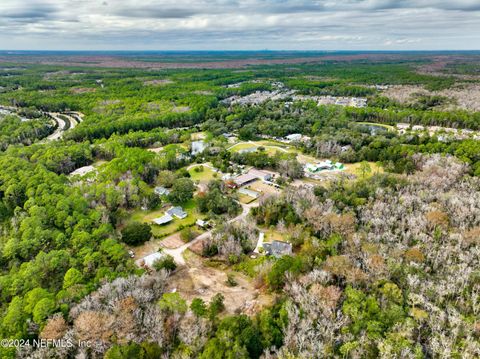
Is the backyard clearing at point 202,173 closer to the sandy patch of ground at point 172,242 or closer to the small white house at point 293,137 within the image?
the sandy patch of ground at point 172,242

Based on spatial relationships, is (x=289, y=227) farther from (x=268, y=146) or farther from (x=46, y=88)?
(x=46, y=88)

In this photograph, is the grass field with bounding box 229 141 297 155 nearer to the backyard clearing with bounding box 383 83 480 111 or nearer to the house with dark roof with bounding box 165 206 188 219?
the house with dark roof with bounding box 165 206 188 219

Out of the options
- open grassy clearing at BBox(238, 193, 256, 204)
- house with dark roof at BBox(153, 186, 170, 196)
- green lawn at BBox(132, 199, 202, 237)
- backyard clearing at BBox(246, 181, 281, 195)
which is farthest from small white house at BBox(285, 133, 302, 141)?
green lawn at BBox(132, 199, 202, 237)

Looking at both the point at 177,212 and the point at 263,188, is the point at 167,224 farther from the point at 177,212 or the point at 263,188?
the point at 263,188

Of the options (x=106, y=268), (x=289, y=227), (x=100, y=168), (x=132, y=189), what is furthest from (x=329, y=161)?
(x=106, y=268)

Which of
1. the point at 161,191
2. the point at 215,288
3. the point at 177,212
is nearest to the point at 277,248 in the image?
the point at 215,288
